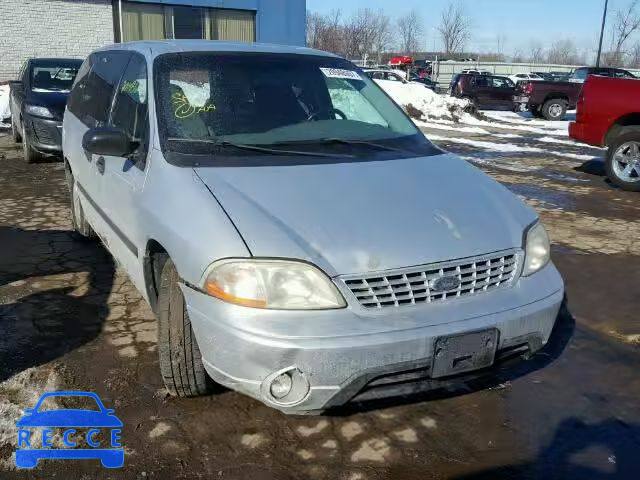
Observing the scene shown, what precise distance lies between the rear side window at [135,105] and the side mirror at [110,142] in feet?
0.19

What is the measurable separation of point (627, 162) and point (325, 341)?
7.60 m

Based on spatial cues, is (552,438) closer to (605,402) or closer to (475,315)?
(605,402)

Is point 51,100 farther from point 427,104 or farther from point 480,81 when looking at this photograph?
point 480,81

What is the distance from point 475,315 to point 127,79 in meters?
2.72

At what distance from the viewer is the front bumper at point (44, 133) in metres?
8.73

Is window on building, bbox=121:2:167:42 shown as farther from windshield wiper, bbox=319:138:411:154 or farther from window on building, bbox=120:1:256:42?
windshield wiper, bbox=319:138:411:154

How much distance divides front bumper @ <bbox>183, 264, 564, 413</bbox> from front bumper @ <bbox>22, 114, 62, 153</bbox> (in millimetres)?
7160

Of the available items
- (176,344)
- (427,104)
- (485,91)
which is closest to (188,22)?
(427,104)

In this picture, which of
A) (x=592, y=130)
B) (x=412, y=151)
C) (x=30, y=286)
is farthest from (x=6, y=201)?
(x=592, y=130)

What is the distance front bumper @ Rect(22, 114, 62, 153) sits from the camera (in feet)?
28.7

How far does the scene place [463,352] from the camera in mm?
2531

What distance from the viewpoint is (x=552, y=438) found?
284 cm

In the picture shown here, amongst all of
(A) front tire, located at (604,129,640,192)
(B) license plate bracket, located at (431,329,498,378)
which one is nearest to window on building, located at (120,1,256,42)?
(A) front tire, located at (604,129,640,192)

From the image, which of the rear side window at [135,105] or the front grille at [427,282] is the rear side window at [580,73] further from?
the front grille at [427,282]
